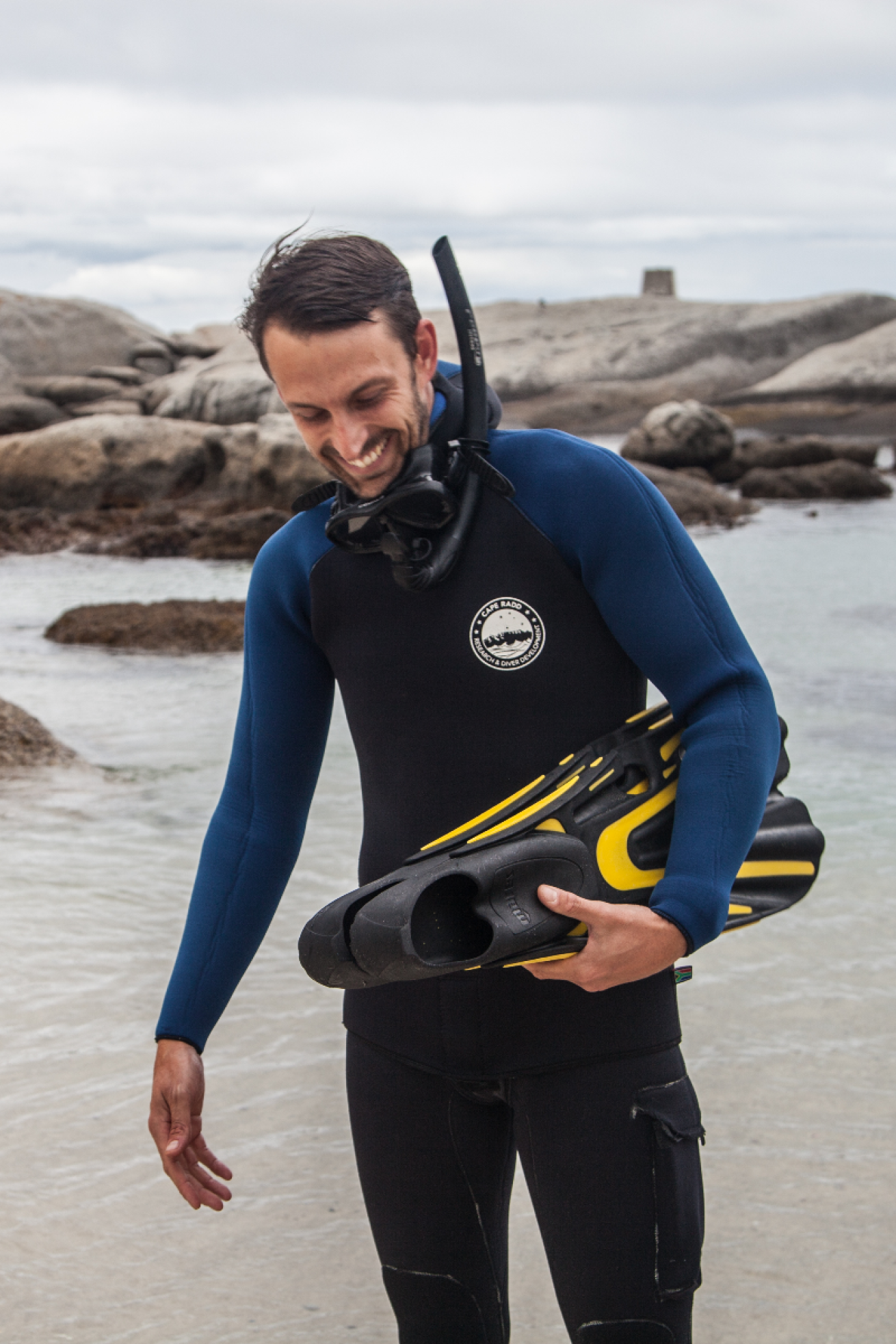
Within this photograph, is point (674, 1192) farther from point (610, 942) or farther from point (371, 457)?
point (371, 457)

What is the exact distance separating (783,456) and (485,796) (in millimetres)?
22226

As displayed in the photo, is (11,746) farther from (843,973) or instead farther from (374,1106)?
(374,1106)

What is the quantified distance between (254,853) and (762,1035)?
2.58 metres

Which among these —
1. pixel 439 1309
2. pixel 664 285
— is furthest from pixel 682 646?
pixel 664 285

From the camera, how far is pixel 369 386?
1650 mm

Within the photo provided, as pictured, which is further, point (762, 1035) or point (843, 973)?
point (843, 973)

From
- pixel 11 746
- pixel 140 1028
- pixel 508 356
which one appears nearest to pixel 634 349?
pixel 508 356

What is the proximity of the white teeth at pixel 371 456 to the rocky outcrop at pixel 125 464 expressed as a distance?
16534 millimetres

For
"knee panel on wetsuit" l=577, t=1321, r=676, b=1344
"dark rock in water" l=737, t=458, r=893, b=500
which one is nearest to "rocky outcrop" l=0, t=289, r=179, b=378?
"dark rock in water" l=737, t=458, r=893, b=500

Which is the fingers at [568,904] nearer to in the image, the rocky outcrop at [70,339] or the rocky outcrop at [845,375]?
the rocky outcrop at [845,375]

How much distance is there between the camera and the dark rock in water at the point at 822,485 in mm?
20672

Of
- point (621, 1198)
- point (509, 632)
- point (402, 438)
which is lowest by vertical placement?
point (621, 1198)

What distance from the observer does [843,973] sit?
4504 millimetres

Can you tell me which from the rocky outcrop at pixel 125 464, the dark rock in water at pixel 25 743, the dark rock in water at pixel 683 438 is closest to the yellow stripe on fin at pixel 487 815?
the dark rock in water at pixel 25 743
